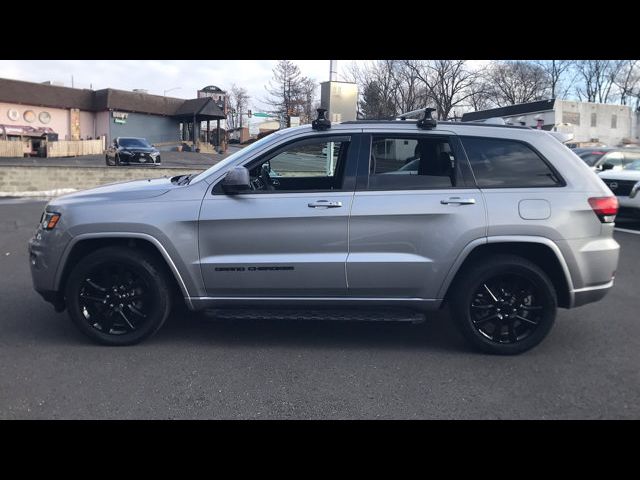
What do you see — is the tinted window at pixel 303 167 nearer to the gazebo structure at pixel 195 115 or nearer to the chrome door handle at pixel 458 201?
the chrome door handle at pixel 458 201

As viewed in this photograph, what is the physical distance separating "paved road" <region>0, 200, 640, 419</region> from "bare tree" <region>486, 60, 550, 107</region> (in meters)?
39.9

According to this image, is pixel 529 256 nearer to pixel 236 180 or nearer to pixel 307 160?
pixel 307 160

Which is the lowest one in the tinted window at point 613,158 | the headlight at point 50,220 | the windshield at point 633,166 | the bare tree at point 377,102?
the headlight at point 50,220

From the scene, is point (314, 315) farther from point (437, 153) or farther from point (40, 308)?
point (40, 308)

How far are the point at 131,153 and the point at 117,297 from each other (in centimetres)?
2479

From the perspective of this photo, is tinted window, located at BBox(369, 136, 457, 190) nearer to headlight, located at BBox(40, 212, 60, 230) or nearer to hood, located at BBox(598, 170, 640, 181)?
headlight, located at BBox(40, 212, 60, 230)

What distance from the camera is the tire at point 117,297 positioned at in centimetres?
464

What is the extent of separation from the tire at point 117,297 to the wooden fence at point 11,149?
36656mm

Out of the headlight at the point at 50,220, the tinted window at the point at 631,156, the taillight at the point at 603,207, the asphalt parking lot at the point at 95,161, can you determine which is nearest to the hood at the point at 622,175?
the tinted window at the point at 631,156

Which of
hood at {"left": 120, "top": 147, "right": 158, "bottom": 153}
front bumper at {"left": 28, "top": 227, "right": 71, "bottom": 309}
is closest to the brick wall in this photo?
hood at {"left": 120, "top": 147, "right": 158, "bottom": 153}

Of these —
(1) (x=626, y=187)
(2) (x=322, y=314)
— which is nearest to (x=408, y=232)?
(2) (x=322, y=314)

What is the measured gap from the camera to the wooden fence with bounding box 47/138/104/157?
→ 3784 cm

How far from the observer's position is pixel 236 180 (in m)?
4.50
